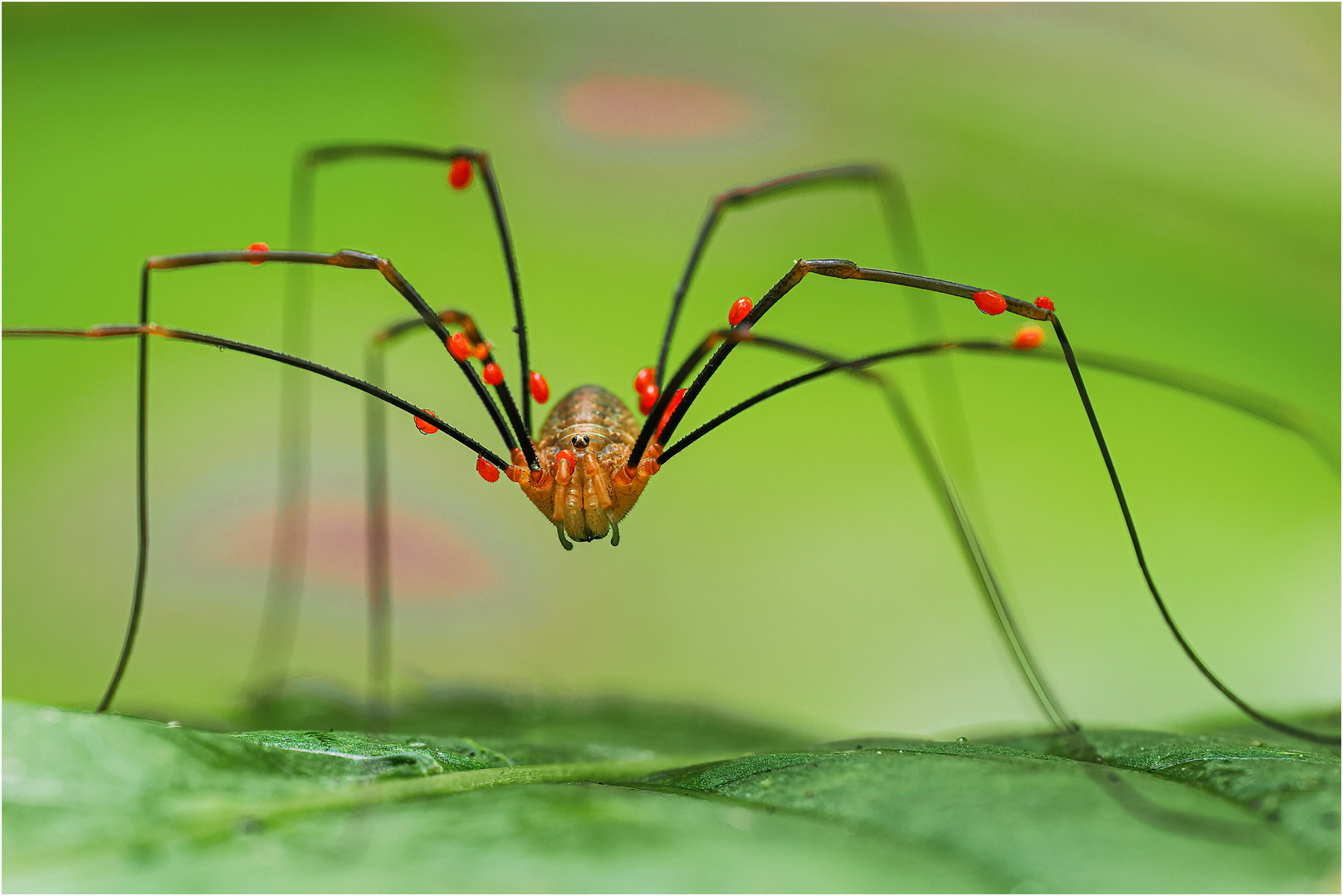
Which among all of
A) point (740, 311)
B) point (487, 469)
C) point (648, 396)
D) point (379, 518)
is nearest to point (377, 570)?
point (379, 518)

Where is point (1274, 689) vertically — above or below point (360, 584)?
below

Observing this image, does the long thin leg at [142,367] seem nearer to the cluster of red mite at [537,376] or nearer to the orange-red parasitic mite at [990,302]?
the cluster of red mite at [537,376]

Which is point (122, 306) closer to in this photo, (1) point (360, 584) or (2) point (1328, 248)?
(1) point (360, 584)

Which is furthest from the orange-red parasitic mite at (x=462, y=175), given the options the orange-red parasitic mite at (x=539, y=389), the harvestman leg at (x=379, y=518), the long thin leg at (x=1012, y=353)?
the long thin leg at (x=1012, y=353)

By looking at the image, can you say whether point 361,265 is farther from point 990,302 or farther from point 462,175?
point 990,302

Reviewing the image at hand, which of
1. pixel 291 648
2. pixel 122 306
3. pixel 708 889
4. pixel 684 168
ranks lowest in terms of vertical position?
pixel 708 889

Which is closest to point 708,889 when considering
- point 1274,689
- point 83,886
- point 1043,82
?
point 83,886
